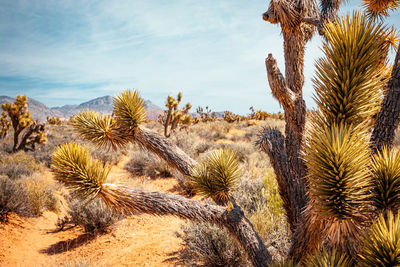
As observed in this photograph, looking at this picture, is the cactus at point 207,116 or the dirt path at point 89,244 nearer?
the dirt path at point 89,244

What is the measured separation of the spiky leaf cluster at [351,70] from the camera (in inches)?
49.7

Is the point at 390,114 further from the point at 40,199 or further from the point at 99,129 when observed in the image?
the point at 40,199

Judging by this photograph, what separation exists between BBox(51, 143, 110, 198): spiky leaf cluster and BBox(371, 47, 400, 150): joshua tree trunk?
2144 millimetres

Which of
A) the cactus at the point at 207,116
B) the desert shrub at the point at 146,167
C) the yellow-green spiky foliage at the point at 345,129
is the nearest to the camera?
the yellow-green spiky foliage at the point at 345,129

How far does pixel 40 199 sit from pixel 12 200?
24.7 inches

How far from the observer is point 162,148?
8.74 ft

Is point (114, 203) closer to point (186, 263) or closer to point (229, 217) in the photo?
point (229, 217)

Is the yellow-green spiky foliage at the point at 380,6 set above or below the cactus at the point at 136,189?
above

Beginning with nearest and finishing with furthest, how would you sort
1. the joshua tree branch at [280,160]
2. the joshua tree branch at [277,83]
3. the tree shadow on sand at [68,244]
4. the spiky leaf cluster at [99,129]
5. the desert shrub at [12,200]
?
the joshua tree branch at [277,83] < the joshua tree branch at [280,160] < the spiky leaf cluster at [99,129] < the tree shadow on sand at [68,244] < the desert shrub at [12,200]

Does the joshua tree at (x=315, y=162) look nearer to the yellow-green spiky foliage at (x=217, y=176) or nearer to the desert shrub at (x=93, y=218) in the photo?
the yellow-green spiky foliage at (x=217, y=176)

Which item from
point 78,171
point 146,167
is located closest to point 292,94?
point 78,171

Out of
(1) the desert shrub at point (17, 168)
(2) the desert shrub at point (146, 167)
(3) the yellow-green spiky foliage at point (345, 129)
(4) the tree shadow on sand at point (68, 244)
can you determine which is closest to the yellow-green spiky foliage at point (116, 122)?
(3) the yellow-green spiky foliage at point (345, 129)

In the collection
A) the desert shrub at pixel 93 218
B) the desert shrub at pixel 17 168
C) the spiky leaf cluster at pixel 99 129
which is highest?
the spiky leaf cluster at pixel 99 129

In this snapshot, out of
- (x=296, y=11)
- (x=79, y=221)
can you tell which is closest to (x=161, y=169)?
(x=79, y=221)
